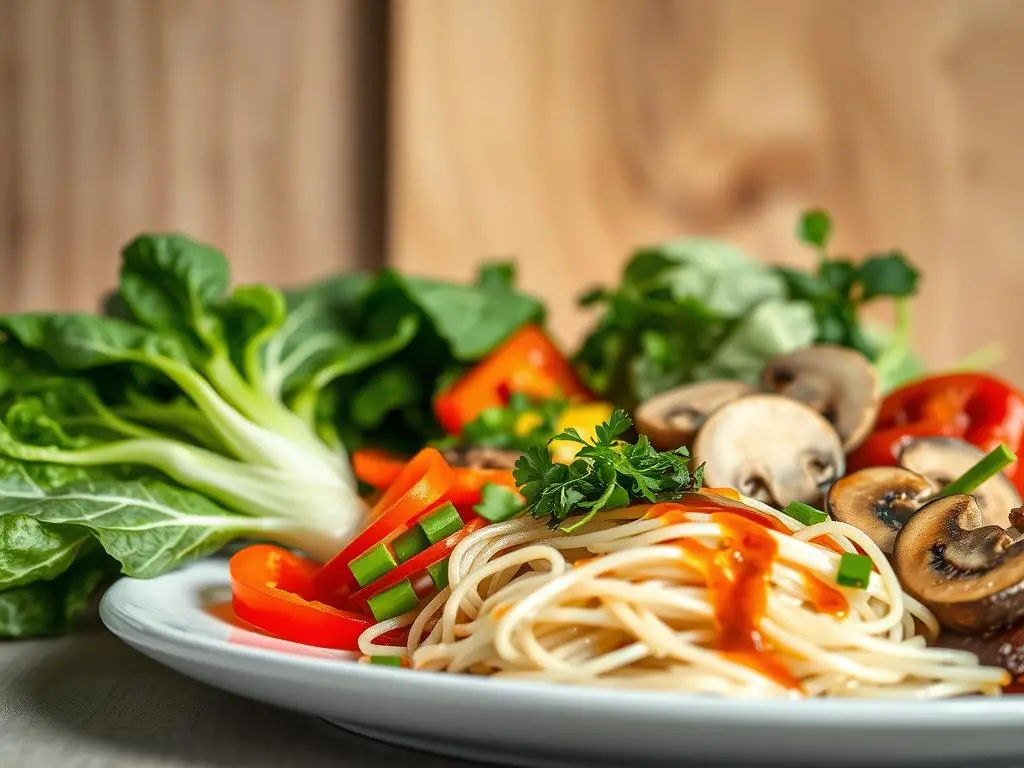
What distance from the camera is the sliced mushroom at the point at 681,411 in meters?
2.32

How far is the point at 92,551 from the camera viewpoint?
2242mm

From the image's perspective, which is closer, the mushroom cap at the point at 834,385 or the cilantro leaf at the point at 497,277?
the mushroom cap at the point at 834,385

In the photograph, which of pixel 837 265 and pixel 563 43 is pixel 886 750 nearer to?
pixel 837 265

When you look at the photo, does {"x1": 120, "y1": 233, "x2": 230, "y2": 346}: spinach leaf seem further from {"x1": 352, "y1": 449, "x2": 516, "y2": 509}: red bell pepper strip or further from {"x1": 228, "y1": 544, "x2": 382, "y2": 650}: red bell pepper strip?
{"x1": 228, "y1": 544, "x2": 382, "y2": 650}: red bell pepper strip

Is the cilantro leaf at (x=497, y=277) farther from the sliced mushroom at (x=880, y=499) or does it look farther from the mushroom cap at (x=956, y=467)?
the sliced mushroom at (x=880, y=499)

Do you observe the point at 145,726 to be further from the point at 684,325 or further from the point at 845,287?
the point at 845,287

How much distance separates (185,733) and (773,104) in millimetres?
3642

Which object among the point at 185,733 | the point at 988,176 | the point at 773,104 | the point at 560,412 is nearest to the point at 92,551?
the point at 185,733

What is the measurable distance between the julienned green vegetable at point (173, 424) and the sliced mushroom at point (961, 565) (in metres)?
1.16

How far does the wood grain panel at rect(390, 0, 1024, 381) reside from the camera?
14.1 ft

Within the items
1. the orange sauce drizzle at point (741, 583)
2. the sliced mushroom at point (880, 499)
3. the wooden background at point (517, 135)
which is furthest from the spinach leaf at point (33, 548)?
the wooden background at point (517, 135)

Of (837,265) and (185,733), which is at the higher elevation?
(837,265)

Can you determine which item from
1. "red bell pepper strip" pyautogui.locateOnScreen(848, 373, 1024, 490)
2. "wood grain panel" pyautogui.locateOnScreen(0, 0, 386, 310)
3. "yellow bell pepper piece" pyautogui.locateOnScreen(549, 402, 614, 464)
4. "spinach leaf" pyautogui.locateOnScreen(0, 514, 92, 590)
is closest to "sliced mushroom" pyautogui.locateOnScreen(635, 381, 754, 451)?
"yellow bell pepper piece" pyautogui.locateOnScreen(549, 402, 614, 464)

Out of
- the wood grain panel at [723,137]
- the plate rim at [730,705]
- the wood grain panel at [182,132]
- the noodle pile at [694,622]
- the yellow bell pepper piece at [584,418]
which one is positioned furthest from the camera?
the wood grain panel at [723,137]
